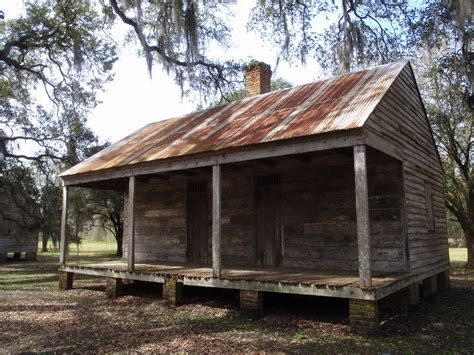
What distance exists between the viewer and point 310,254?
9867mm

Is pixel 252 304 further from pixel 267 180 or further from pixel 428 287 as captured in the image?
pixel 428 287

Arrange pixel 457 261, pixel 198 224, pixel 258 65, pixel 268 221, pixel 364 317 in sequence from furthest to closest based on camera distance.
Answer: pixel 457 261, pixel 258 65, pixel 198 224, pixel 268 221, pixel 364 317

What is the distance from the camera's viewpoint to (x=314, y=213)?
9.91 metres

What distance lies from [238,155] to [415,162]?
5.00m

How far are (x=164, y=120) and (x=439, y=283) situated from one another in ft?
35.2

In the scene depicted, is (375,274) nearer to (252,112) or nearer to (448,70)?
(252,112)

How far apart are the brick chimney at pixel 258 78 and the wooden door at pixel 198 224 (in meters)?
4.09

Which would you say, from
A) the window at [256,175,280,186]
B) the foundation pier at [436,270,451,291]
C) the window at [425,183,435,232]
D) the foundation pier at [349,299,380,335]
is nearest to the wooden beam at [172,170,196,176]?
the window at [256,175,280,186]

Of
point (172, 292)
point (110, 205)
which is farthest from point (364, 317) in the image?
point (110, 205)

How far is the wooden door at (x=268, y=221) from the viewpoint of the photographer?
410 inches

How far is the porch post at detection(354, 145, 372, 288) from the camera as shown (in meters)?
6.48

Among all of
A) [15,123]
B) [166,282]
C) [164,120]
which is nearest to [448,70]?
[164,120]

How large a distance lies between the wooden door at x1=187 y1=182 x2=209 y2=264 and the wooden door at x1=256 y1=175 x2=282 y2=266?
1.79 m

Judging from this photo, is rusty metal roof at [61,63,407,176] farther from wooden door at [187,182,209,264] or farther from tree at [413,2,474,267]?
tree at [413,2,474,267]
